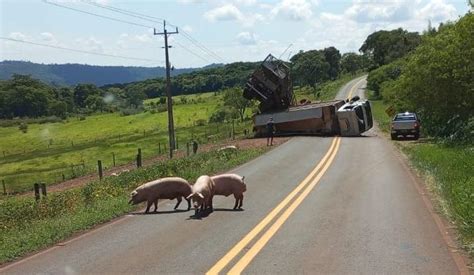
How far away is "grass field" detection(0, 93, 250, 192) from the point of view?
162ft

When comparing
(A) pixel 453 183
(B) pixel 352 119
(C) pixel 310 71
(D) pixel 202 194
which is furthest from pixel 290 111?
(C) pixel 310 71

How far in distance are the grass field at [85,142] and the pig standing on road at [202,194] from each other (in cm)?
2788

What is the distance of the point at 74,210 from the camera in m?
14.2

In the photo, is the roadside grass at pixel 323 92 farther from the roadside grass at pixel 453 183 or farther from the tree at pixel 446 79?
the roadside grass at pixel 453 183

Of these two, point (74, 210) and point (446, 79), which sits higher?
point (446, 79)

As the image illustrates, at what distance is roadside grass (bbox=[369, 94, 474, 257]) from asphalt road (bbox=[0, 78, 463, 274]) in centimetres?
43

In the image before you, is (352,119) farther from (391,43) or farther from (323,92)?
(391,43)

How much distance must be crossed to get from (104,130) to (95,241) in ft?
288

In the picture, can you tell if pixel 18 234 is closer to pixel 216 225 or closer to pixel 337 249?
pixel 216 225

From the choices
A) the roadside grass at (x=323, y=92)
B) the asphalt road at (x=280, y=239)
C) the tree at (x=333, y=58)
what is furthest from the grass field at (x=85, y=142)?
the tree at (x=333, y=58)

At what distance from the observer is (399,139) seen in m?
37.2

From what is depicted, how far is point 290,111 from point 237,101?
4503 cm

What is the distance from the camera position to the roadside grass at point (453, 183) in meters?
9.75

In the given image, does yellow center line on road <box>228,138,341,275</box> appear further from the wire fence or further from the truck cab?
the truck cab
